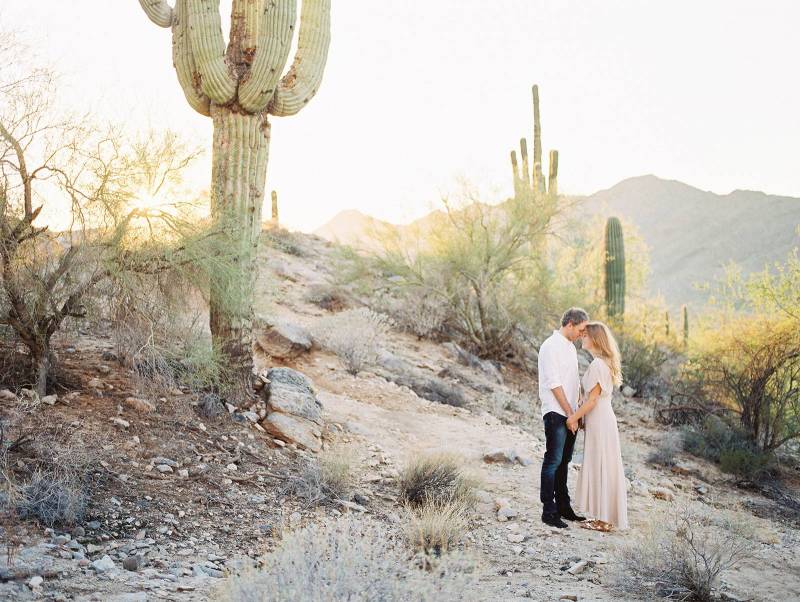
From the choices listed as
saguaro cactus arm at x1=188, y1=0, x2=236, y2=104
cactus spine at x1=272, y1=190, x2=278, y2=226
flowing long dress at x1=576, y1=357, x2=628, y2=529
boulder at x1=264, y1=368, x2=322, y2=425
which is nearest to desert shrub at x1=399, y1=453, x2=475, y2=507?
flowing long dress at x1=576, y1=357, x2=628, y2=529

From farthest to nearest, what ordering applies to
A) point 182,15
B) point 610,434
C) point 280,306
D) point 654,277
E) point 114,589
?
point 654,277 → point 280,306 → point 182,15 → point 610,434 → point 114,589

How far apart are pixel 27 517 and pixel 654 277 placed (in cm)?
7712

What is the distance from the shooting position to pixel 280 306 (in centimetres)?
1666

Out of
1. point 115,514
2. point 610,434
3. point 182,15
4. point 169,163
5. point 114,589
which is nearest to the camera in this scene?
point 114,589

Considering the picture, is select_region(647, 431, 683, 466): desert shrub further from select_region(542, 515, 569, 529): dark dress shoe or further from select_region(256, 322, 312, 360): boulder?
select_region(256, 322, 312, 360): boulder

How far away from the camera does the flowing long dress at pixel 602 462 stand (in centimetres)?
648

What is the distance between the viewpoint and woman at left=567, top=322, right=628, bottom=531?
6.42 m

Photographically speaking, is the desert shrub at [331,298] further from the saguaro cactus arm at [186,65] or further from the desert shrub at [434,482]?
the desert shrub at [434,482]

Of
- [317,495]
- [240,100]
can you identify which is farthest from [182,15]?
[317,495]

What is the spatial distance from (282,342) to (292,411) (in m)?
3.82

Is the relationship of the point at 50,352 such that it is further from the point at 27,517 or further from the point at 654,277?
the point at 654,277

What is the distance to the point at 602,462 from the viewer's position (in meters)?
6.51

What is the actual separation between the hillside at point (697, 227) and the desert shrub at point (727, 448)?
159 feet

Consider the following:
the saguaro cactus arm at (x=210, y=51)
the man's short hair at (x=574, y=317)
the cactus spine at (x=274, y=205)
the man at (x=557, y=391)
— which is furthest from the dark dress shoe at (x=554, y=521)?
the cactus spine at (x=274, y=205)
